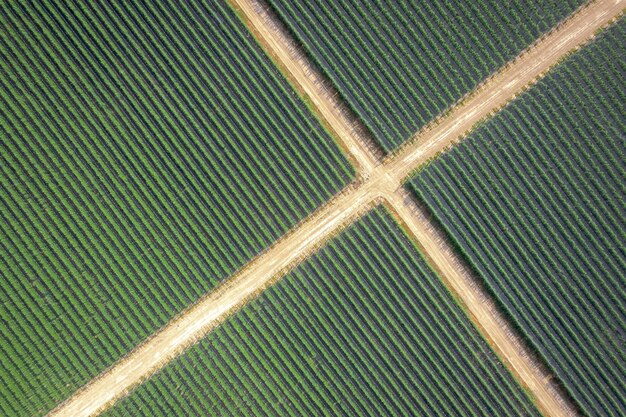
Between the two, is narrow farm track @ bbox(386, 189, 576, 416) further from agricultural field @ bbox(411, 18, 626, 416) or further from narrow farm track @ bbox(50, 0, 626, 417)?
agricultural field @ bbox(411, 18, 626, 416)

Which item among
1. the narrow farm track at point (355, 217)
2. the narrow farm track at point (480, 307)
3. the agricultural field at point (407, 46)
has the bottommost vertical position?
the narrow farm track at point (480, 307)

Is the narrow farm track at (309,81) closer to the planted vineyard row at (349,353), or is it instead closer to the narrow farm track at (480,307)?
the narrow farm track at (480,307)

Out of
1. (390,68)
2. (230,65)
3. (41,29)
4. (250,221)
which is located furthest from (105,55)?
(390,68)

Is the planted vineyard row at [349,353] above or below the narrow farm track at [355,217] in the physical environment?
below

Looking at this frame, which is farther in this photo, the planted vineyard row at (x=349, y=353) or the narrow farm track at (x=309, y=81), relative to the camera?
the narrow farm track at (x=309, y=81)

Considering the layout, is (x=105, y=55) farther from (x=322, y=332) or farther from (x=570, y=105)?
(x=570, y=105)

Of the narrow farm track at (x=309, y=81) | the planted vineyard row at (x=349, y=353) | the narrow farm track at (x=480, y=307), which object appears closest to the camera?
the planted vineyard row at (x=349, y=353)

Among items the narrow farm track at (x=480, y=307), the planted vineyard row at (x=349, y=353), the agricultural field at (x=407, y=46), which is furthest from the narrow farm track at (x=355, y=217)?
the agricultural field at (x=407, y=46)

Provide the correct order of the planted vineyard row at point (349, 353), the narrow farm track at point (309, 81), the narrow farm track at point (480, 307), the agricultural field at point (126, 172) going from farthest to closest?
the narrow farm track at point (309, 81)
the narrow farm track at point (480, 307)
the planted vineyard row at point (349, 353)
the agricultural field at point (126, 172)

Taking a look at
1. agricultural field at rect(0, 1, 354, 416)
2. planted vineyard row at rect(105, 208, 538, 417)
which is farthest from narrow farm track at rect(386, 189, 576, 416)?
agricultural field at rect(0, 1, 354, 416)
